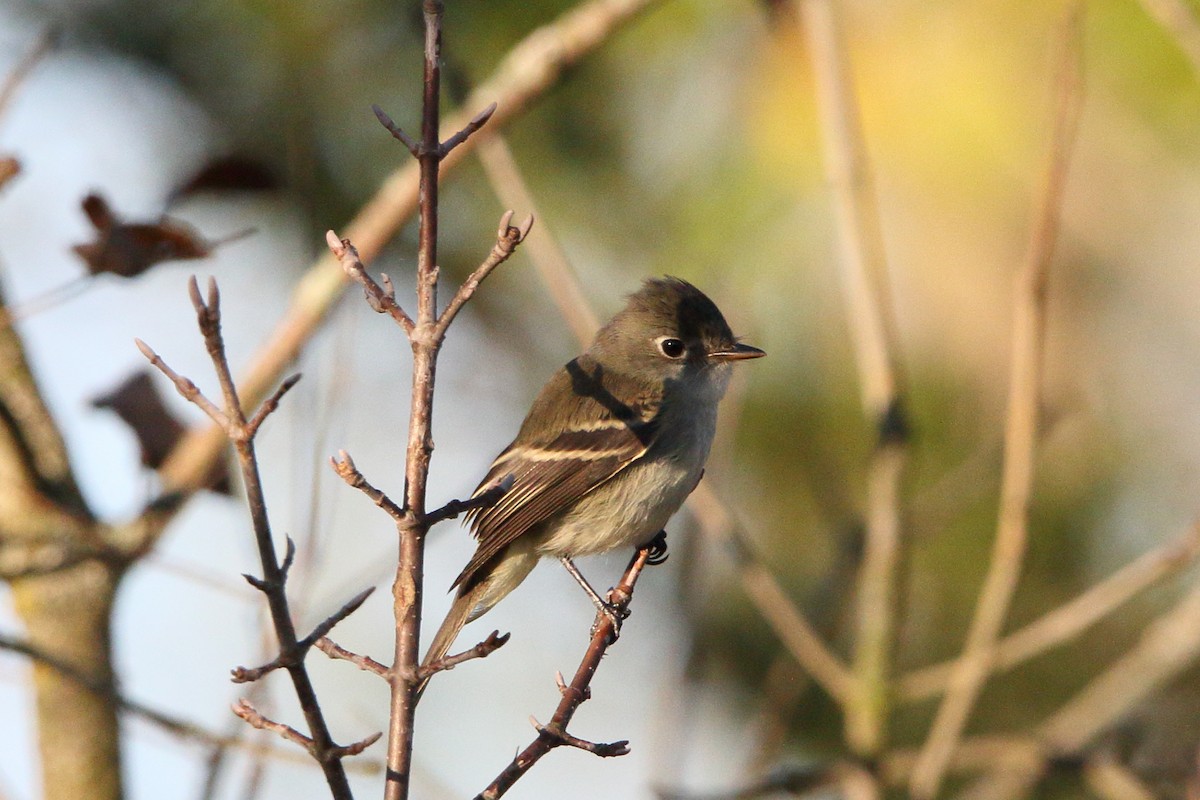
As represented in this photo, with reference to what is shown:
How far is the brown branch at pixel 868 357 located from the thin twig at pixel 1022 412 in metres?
0.25

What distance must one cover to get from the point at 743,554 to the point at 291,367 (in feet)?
5.56

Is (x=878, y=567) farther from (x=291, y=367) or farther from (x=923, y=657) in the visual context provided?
(x=923, y=657)

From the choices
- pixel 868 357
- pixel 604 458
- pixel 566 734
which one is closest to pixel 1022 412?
pixel 868 357

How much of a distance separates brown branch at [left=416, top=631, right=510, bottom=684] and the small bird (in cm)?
149

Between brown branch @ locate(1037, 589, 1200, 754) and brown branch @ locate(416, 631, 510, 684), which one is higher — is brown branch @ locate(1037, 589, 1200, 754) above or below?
above

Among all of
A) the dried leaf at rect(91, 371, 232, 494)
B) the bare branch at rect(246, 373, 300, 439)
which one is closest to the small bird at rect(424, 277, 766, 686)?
the dried leaf at rect(91, 371, 232, 494)

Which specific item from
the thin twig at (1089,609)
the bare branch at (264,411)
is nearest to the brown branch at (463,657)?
the bare branch at (264,411)

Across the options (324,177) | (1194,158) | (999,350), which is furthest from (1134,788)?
(324,177)

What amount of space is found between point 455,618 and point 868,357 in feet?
5.55

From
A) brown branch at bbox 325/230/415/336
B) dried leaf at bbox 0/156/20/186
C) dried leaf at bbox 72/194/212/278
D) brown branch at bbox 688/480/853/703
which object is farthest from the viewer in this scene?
brown branch at bbox 688/480/853/703

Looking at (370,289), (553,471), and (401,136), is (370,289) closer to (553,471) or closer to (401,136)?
(401,136)

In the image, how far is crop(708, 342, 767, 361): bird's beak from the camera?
414cm

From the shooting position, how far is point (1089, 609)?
13.4 feet

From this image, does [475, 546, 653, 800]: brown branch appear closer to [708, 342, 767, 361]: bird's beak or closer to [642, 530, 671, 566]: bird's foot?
[642, 530, 671, 566]: bird's foot
